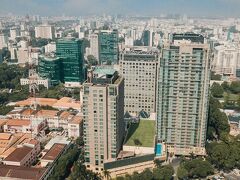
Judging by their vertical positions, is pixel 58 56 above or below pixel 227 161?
above

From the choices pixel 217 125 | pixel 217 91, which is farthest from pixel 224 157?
pixel 217 91

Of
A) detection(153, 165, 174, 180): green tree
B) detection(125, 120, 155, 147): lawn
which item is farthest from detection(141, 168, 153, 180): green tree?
detection(125, 120, 155, 147): lawn

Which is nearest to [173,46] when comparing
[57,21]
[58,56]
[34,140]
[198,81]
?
[198,81]

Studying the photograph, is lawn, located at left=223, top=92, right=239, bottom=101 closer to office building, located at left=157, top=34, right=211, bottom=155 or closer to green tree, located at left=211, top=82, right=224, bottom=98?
green tree, located at left=211, top=82, right=224, bottom=98

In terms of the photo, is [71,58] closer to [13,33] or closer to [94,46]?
[94,46]

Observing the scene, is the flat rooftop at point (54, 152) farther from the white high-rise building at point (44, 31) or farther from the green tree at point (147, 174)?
the white high-rise building at point (44, 31)

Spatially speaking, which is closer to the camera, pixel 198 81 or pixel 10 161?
pixel 10 161

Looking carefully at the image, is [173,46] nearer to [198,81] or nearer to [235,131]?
[198,81]
